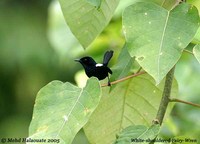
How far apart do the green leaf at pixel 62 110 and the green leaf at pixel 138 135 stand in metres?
0.15

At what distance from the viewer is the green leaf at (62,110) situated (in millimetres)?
1762

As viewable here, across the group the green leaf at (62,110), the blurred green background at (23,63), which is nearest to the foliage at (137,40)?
the green leaf at (62,110)

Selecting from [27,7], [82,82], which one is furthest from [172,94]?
[27,7]

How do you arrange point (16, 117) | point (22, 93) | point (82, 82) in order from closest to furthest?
1. point (82, 82)
2. point (16, 117)
3. point (22, 93)

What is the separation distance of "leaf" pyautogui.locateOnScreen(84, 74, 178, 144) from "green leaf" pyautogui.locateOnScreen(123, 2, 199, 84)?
0.43 metres

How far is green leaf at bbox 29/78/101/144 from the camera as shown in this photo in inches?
69.4

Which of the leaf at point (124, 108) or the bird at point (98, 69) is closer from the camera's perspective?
the bird at point (98, 69)

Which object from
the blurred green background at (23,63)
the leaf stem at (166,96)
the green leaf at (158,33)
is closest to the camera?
the green leaf at (158,33)

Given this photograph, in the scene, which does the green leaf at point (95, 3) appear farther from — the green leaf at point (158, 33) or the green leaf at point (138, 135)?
the green leaf at point (138, 135)

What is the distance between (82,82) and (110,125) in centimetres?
76

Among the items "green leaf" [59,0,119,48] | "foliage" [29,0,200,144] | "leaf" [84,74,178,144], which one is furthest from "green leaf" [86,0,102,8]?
"leaf" [84,74,178,144]

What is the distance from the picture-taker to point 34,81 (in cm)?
893

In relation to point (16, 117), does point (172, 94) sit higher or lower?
higher

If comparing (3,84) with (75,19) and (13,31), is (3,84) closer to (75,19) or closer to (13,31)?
(13,31)
